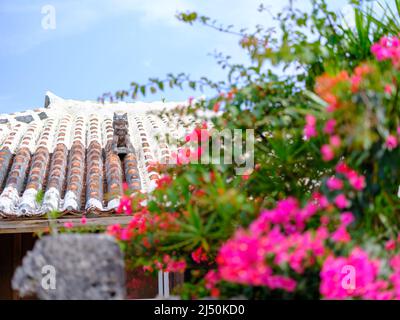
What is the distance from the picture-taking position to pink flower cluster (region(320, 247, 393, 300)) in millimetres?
2482

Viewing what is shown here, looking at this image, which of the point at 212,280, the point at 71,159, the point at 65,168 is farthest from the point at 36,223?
the point at 212,280

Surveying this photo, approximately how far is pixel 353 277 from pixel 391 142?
0.58 meters

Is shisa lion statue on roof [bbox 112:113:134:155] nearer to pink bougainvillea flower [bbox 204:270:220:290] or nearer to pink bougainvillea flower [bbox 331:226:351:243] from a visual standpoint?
pink bougainvillea flower [bbox 204:270:220:290]

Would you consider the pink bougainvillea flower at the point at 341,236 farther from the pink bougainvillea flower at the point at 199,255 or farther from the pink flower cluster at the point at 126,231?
the pink flower cluster at the point at 126,231

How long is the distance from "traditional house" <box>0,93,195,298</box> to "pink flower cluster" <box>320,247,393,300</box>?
282 centimetres

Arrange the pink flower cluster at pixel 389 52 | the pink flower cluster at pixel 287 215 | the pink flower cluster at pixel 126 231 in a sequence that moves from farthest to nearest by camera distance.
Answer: the pink flower cluster at pixel 126 231, the pink flower cluster at pixel 389 52, the pink flower cluster at pixel 287 215

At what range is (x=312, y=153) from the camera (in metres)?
3.08

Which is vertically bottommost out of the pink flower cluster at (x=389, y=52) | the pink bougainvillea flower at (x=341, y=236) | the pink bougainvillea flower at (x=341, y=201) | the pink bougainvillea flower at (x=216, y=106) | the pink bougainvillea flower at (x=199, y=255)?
the pink bougainvillea flower at (x=199, y=255)

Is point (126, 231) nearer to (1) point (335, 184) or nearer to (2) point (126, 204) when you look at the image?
(2) point (126, 204)

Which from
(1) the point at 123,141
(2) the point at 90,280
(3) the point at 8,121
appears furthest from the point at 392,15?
(3) the point at 8,121

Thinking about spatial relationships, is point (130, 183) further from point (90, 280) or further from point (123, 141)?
point (90, 280)

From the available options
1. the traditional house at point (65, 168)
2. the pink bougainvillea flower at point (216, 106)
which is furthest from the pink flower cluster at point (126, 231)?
the traditional house at point (65, 168)

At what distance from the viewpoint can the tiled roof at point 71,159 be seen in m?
6.71

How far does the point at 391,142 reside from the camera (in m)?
2.60
